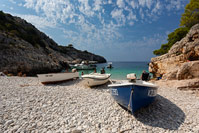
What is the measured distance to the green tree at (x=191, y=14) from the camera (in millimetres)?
25178

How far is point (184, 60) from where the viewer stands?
13.9m

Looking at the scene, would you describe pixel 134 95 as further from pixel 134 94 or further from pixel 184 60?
pixel 184 60

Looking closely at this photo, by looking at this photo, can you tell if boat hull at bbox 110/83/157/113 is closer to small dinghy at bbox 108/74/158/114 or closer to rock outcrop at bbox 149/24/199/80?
small dinghy at bbox 108/74/158/114

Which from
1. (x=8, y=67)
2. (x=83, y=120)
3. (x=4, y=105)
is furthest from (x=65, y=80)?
(x=8, y=67)

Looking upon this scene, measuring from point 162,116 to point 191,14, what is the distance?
36.6 metres

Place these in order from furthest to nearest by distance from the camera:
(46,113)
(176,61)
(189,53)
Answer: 1. (176,61)
2. (189,53)
3. (46,113)

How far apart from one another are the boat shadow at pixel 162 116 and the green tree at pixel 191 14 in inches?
1245

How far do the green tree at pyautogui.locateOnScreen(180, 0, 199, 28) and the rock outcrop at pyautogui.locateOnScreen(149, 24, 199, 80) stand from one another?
1685 cm

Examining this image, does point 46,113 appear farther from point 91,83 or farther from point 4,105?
point 91,83

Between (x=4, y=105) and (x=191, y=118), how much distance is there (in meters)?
9.96

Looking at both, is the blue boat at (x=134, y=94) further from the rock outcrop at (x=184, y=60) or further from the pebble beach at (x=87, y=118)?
the rock outcrop at (x=184, y=60)

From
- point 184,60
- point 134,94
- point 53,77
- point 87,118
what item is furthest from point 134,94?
point 184,60

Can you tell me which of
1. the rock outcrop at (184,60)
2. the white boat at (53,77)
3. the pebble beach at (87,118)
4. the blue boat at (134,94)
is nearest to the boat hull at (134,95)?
the blue boat at (134,94)

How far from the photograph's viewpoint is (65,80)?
44.7 feet
